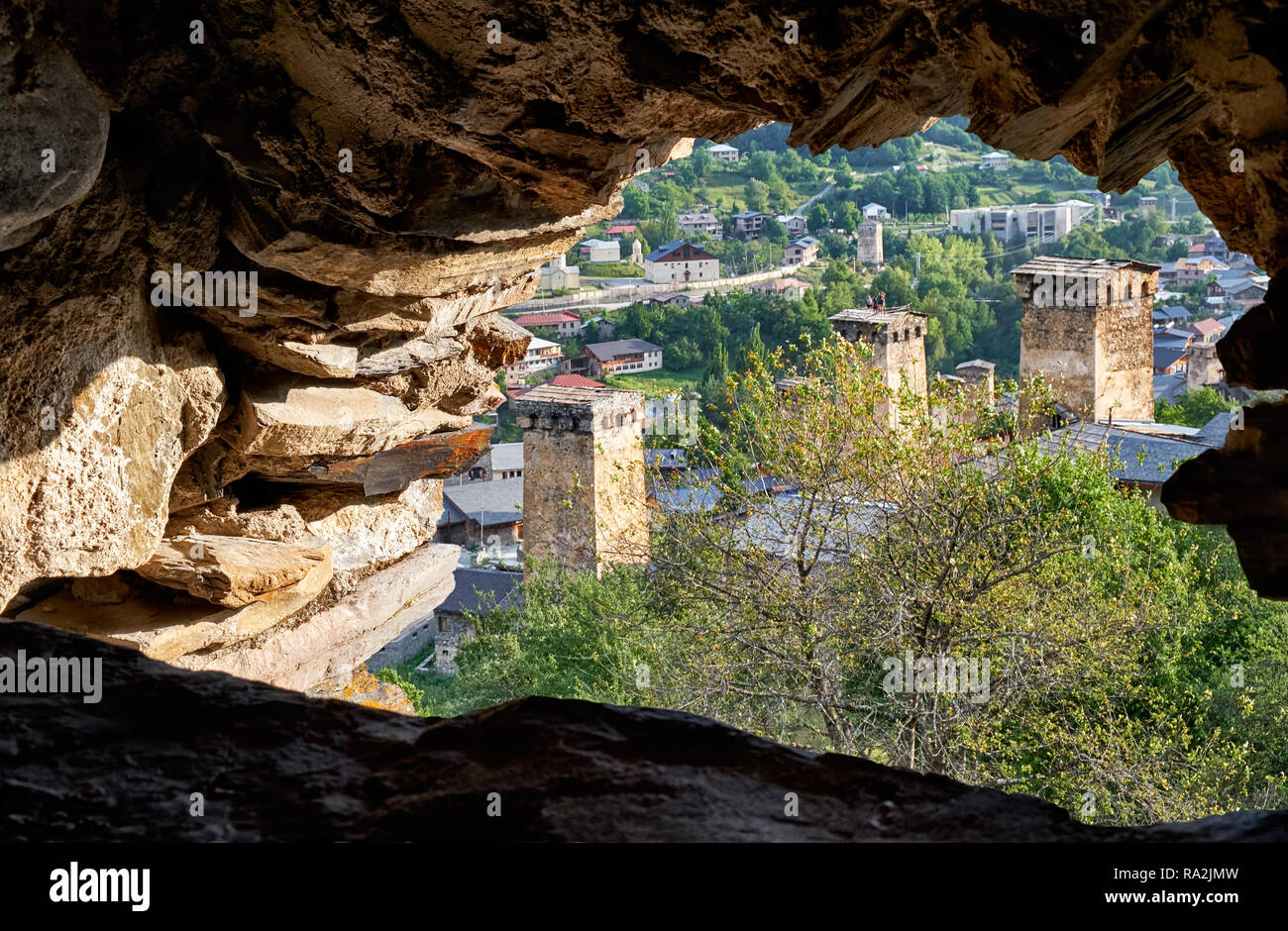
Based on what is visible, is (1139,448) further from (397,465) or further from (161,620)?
(161,620)

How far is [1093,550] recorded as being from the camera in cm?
1125

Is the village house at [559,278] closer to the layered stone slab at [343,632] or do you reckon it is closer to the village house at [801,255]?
the village house at [801,255]

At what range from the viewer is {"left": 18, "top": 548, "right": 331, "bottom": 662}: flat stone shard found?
4941 mm

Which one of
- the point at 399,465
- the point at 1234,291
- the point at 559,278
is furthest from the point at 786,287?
the point at 399,465

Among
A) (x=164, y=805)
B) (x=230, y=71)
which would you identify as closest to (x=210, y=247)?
(x=230, y=71)

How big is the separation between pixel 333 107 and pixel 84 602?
259cm

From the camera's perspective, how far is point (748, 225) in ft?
207

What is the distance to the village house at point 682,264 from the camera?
57.2m

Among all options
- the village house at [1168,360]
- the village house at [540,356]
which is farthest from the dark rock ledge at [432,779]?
the village house at [540,356]

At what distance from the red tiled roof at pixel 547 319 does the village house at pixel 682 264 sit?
326 inches

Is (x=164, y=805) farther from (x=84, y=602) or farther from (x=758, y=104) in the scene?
(x=84, y=602)

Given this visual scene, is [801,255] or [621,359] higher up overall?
[801,255]

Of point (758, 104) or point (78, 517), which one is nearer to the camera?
point (758, 104)

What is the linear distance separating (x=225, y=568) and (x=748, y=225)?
5970 centimetres
